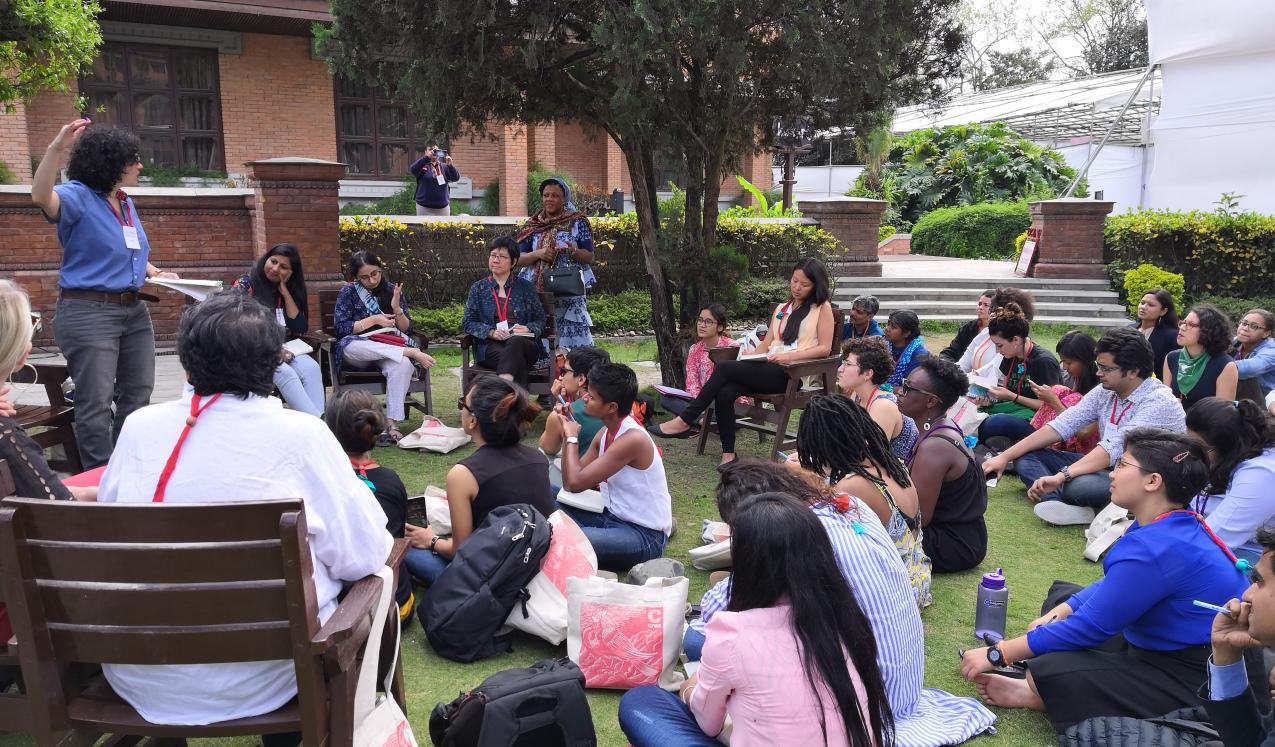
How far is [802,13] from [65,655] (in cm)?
543

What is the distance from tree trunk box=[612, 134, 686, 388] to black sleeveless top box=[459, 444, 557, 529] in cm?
422

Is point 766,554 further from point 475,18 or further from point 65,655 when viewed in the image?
point 475,18

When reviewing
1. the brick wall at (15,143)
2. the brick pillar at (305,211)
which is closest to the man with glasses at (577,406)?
the brick pillar at (305,211)

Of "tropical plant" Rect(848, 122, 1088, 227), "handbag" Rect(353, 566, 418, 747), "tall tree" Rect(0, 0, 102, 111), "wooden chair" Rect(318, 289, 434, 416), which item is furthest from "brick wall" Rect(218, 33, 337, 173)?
"handbag" Rect(353, 566, 418, 747)

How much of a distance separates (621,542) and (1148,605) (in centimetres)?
215

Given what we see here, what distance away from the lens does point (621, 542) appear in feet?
14.4

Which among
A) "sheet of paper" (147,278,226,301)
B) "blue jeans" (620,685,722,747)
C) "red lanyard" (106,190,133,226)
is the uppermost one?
"red lanyard" (106,190,133,226)

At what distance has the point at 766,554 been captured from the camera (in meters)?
2.29

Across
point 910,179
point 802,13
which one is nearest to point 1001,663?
point 802,13

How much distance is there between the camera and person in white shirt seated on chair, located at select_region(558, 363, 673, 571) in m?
4.36

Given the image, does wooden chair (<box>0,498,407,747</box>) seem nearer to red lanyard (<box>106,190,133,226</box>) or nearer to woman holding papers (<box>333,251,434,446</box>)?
red lanyard (<box>106,190,133,226</box>)

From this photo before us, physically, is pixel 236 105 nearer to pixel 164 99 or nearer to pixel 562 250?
pixel 164 99

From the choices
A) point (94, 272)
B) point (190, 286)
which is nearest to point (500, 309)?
point (190, 286)

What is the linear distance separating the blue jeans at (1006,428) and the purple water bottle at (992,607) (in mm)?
2748
